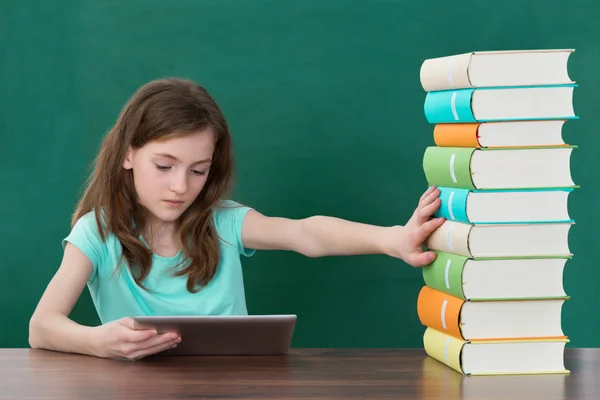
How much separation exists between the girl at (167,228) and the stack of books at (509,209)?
0.35 meters

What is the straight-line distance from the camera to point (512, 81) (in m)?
1.42

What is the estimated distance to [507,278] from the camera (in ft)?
4.73

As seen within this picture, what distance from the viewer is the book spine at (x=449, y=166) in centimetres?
142

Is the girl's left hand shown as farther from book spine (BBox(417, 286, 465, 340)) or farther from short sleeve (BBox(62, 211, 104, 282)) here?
short sleeve (BBox(62, 211, 104, 282))

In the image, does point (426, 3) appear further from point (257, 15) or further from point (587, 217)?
point (587, 217)

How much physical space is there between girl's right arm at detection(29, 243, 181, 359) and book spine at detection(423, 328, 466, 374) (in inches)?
18.1

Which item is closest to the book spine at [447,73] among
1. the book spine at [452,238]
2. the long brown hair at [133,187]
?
the book spine at [452,238]

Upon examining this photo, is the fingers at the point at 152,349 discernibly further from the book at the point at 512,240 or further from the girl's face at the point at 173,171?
the book at the point at 512,240

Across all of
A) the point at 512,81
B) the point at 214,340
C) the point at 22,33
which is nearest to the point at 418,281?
the point at 214,340

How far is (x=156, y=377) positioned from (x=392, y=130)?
1.11 meters

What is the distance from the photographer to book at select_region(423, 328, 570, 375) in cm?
145

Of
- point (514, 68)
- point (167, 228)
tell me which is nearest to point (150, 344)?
point (167, 228)

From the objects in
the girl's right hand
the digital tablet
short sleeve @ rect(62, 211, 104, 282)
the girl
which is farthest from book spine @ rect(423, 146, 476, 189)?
short sleeve @ rect(62, 211, 104, 282)

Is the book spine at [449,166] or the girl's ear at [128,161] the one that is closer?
the book spine at [449,166]
